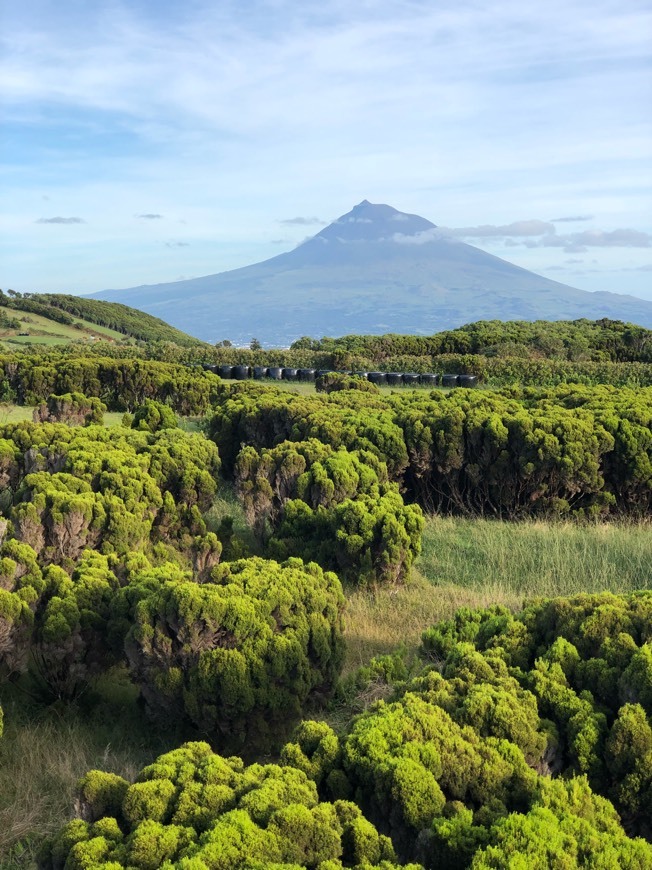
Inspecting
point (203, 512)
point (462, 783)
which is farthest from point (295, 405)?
point (462, 783)

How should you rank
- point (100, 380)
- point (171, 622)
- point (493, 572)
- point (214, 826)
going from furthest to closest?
point (100, 380) < point (493, 572) < point (171, 622) < point (214, 826)

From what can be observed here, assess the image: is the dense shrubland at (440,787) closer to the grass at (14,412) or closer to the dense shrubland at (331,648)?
the dense shrubland at (331,648)

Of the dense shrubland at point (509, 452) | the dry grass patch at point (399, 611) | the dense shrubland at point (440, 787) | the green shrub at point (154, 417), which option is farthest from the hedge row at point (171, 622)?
the green shrub at point (154, 417)

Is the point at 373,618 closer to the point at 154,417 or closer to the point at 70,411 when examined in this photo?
the point at 154,417

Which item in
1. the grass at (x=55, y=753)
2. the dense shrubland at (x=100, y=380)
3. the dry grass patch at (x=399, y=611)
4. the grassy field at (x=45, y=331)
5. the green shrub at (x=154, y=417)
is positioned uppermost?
the grassy field at (x=45, y=331)

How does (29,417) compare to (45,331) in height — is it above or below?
below

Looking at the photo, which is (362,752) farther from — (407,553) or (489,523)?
(489,523)

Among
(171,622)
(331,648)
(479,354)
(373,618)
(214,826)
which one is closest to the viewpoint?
(214,826)

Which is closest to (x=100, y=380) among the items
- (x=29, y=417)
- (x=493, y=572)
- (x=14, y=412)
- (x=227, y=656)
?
(x=14, y=412)

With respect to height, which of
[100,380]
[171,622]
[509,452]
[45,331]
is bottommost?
[171,622]
